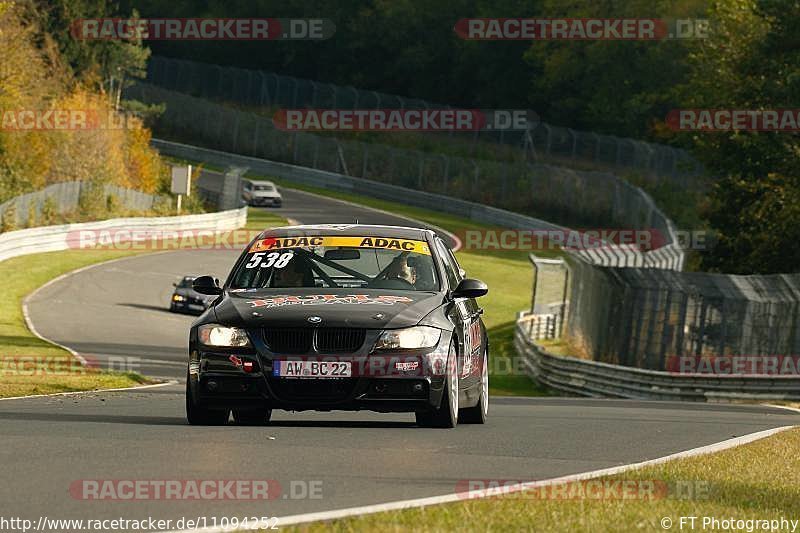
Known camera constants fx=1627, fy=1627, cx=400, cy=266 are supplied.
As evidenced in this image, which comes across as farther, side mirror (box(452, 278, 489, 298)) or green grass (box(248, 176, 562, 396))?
green grass (box(248, 176, 562, 396))

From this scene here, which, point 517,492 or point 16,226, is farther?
point 16,226

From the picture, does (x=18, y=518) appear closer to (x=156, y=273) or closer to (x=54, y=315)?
(x=54, y=315)

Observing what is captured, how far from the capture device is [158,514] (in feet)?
25.9

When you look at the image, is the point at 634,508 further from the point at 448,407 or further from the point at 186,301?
the point at 186,301

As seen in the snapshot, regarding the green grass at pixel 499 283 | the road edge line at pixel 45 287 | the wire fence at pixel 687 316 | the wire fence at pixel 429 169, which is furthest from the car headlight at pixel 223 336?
the wire fence at pixel 429 169

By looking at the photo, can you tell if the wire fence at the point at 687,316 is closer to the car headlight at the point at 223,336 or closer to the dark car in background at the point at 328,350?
the dark car in background at the point at 328,350

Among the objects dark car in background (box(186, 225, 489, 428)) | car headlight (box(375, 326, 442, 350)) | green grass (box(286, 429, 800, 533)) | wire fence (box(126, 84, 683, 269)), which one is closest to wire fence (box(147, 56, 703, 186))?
wire fence (box(126, 84, 683, 269))

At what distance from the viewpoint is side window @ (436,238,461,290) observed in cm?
1377

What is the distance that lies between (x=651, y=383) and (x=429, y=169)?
60072 mm

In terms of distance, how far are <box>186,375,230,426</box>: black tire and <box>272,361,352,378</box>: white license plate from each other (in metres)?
0.87

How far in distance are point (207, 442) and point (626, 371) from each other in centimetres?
1851

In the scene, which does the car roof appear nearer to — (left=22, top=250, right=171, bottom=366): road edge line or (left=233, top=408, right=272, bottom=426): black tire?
(left=233, top=408, right=272, bottom=426): black tire

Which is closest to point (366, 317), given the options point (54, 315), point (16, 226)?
point (54, 315)

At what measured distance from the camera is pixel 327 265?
1361cm
